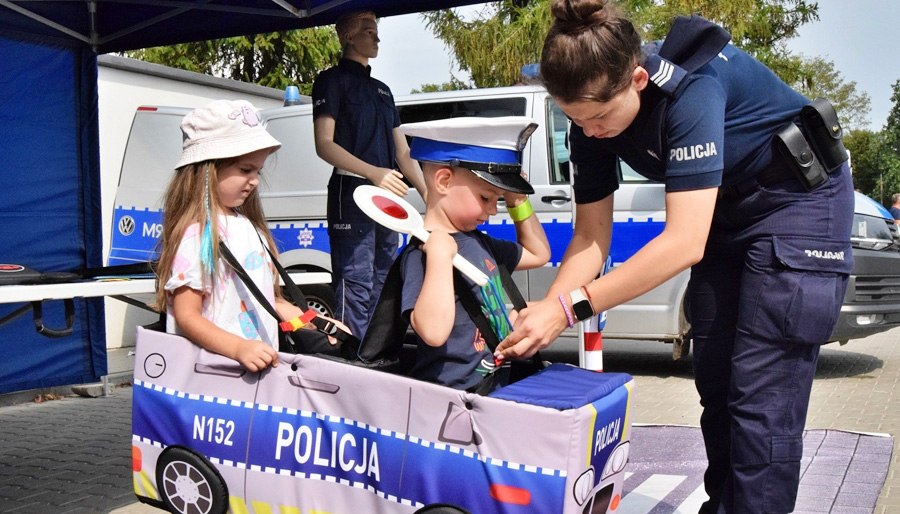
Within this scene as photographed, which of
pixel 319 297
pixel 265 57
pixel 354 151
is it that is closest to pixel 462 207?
pixel 354 151

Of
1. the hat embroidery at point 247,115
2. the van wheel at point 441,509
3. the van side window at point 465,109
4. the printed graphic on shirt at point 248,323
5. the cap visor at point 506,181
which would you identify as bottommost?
the van wheel at point 441,509

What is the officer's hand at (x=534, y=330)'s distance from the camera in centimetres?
232

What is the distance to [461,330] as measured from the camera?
2.51m

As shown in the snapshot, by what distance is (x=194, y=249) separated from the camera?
297 centimetres

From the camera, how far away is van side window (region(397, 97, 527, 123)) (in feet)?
22.6

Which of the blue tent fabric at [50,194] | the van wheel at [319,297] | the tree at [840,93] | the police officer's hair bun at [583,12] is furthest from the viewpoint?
the tree at [840,93]

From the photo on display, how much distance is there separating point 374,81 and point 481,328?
262cm

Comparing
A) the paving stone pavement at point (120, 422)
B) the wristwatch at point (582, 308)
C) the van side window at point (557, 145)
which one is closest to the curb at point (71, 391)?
the paving stone pavement at point (120, 422)

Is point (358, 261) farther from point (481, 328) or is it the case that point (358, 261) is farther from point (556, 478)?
point (556, 478)

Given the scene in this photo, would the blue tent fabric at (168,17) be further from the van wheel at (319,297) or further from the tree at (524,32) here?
the tree at (524,32)

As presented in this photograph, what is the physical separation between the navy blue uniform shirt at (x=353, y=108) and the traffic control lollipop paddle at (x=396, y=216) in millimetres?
2182

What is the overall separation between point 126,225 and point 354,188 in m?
4.36

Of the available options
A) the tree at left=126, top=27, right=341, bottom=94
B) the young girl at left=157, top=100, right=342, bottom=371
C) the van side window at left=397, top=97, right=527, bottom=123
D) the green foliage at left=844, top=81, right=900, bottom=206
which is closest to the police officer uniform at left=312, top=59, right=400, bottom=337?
the young girl at left=157, top=100, right=342, bottom=371

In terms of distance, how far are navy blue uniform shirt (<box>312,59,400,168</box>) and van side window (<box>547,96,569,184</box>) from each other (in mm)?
2207
